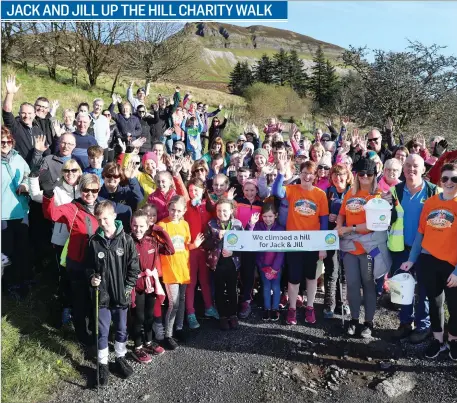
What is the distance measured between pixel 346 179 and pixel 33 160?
14.1 feet

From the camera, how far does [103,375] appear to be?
4.50 metres

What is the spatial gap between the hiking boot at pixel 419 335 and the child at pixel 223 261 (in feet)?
7.61

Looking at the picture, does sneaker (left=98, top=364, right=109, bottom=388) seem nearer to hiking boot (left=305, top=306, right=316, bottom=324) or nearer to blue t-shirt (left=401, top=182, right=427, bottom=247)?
hiking boot (left=305, top=306, right=316, bottom=324)

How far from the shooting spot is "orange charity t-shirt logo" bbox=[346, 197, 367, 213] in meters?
5.16

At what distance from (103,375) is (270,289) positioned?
249 centimetres

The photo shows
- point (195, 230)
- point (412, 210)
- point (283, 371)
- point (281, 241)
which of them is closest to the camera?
point (283, 371)

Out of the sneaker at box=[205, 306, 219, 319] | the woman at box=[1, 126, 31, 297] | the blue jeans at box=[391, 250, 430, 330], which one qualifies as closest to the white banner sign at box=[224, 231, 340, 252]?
the blue jeans at box=[391, 250, 430, 330]

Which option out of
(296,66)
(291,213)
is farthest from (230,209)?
(296,66)

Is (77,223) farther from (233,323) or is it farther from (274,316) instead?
(274,316)

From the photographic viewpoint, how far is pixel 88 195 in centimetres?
465

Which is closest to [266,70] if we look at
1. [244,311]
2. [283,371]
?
[244,311]

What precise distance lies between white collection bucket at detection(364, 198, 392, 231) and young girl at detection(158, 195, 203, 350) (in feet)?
7.05

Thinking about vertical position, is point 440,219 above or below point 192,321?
above

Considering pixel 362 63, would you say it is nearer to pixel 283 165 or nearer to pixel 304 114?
pixel 283 165
